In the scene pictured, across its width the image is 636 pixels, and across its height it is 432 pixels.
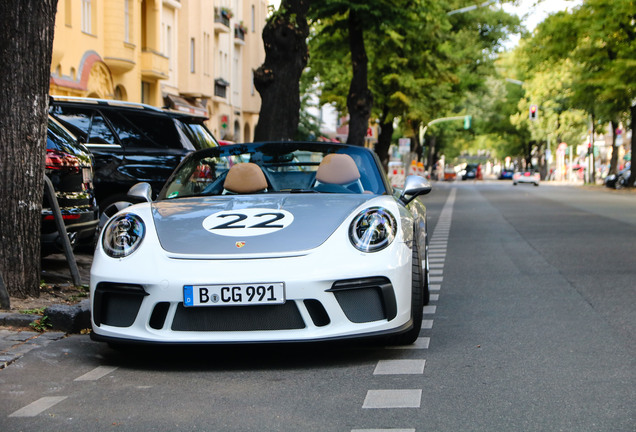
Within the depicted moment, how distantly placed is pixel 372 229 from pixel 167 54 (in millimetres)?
35572

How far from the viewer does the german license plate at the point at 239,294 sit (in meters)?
5.47

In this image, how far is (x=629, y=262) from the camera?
460 inches

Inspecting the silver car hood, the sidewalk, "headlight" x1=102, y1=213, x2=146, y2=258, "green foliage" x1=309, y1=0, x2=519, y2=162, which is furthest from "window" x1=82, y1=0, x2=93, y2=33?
"headlight" x1=102, y1=213, x2=146, y2=258

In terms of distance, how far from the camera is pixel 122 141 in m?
Answer: 12.5

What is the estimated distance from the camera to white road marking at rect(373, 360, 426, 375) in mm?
5515

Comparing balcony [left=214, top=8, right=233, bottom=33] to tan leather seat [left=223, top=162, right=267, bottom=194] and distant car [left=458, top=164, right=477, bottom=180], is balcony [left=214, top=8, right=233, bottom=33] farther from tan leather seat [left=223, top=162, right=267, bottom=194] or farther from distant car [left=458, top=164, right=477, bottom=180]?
distant car [left=458, top=164, right=477, bottom=180]

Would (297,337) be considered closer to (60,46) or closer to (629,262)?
(629,262)

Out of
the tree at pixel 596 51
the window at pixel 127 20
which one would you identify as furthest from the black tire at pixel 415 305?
the tree at pixel 596 51

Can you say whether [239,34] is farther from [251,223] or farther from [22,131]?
[251,223]

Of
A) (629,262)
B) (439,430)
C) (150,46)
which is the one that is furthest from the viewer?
(150,46)

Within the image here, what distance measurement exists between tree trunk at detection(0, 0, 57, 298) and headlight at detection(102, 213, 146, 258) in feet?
6.36

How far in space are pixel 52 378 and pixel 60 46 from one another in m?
23.4

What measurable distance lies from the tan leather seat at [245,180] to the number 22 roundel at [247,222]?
650 millimetres

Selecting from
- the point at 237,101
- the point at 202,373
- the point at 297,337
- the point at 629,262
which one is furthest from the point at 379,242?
the point at 237,101
